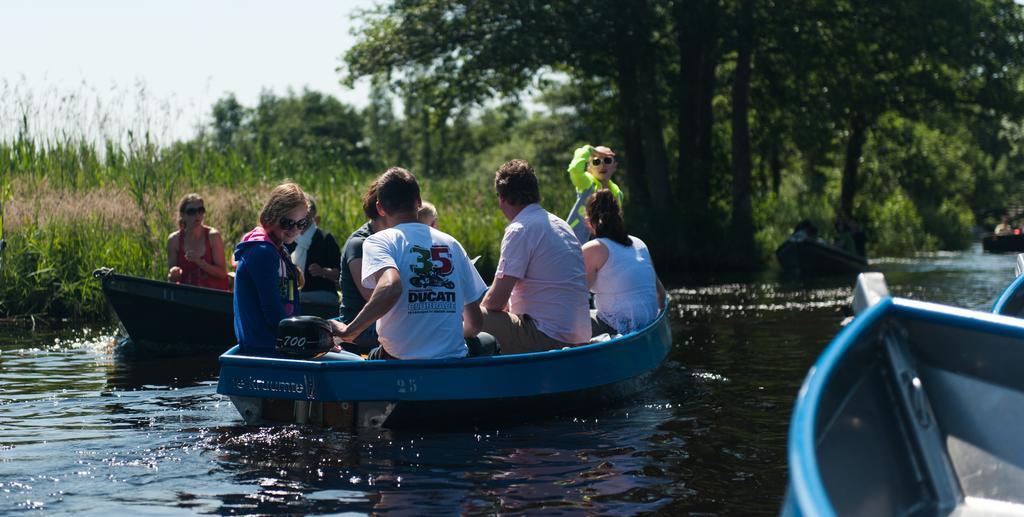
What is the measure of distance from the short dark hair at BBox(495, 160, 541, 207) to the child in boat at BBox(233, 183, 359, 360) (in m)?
1.23

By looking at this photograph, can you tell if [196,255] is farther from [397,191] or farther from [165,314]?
[397,191]

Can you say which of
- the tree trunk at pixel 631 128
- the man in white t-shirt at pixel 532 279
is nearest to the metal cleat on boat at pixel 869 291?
the man in white t-shirt at pixel 532 279

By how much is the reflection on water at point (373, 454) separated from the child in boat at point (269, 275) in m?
0.51

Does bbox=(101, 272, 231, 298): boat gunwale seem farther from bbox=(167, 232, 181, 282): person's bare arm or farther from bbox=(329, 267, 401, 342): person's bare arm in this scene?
bbox=(329, 267, 401, 342): person's bare arm

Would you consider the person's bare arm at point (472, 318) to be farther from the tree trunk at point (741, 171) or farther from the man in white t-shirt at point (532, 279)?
the tree trunk at point (741, 171)

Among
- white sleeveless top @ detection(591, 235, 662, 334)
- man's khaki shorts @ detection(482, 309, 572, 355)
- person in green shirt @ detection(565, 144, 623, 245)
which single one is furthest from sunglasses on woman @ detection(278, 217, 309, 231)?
person in green shirt @ detection(565, 144, 623, 245)

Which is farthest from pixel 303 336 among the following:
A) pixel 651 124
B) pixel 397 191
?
pixel 651 124

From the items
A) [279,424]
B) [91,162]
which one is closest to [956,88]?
[91,162]

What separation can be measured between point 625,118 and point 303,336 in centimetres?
2137

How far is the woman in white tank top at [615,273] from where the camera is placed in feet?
27.5

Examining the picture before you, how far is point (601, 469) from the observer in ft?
20.2

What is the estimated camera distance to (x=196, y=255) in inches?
428

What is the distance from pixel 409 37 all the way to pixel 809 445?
2484 cm

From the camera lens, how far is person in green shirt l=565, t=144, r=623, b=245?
33.0 feet
